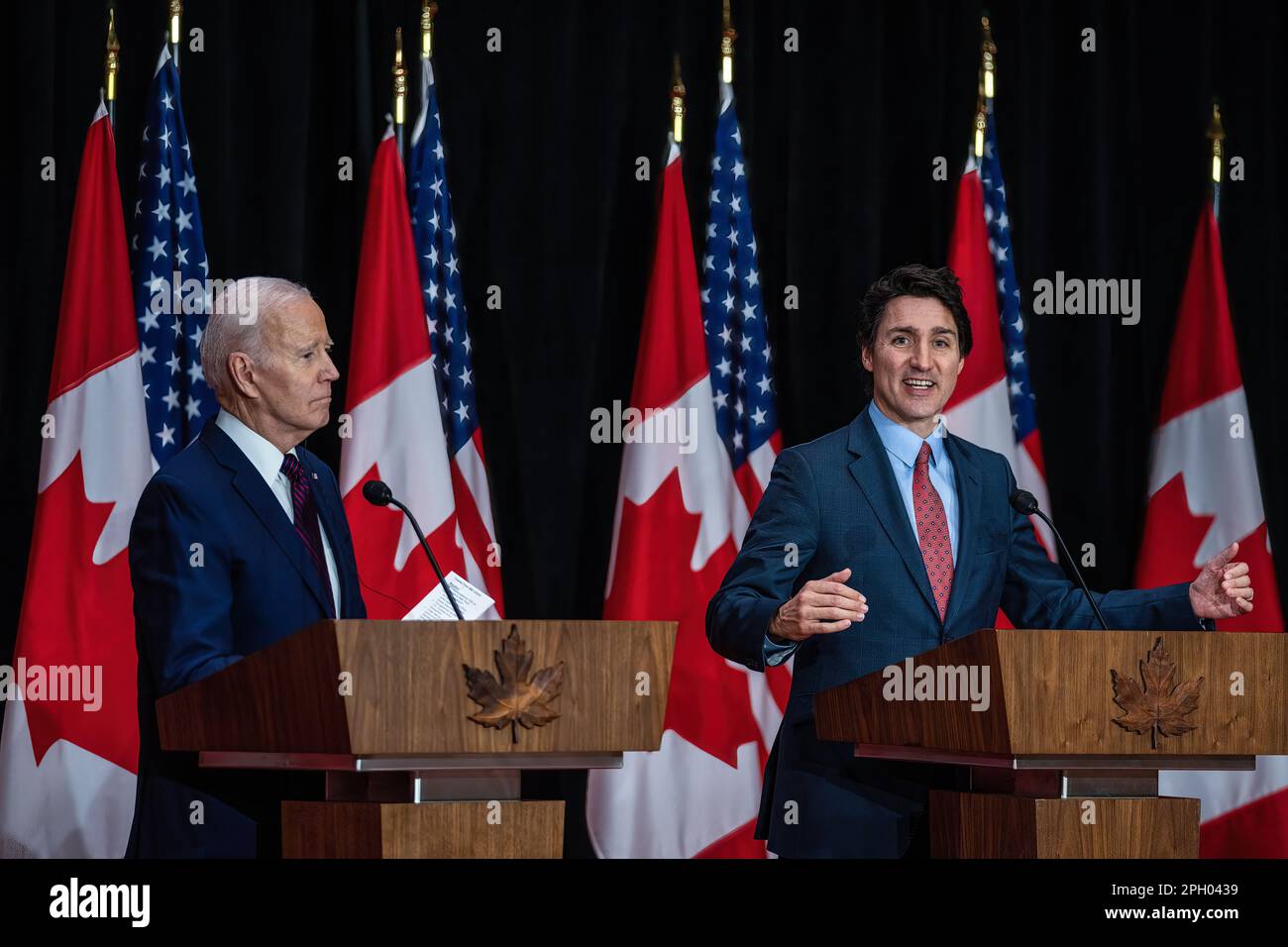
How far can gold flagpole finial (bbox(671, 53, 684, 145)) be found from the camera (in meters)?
5.24

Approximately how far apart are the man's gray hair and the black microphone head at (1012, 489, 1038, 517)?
1.34 m

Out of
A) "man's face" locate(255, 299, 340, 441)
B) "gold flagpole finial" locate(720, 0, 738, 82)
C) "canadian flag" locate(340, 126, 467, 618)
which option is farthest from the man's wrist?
"gold flagpole finial" locate(720, 0, 738, 82)

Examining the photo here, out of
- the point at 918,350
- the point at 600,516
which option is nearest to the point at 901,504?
the point at 918,350

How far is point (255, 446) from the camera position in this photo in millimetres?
2852

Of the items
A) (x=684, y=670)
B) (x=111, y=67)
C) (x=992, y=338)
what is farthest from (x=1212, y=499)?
(x=111, y=67)

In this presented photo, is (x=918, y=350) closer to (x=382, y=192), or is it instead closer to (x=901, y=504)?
(x=901, y=504)

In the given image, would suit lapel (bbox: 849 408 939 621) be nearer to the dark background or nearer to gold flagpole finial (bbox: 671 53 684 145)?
the dark background

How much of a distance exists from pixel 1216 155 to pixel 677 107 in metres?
1.85

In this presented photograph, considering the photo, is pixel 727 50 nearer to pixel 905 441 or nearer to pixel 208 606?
pixel 905 441

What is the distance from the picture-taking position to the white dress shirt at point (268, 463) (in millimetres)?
2811

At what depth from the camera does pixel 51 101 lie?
497cm

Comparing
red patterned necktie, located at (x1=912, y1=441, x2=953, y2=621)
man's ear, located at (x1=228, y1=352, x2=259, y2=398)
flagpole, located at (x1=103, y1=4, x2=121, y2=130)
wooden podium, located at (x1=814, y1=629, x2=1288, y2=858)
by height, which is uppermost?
flagpole, located at (x1=103, y1=4, x2=121, y2=130)

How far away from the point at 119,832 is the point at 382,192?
2034 mm

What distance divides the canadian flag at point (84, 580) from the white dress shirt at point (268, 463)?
1.93 m
